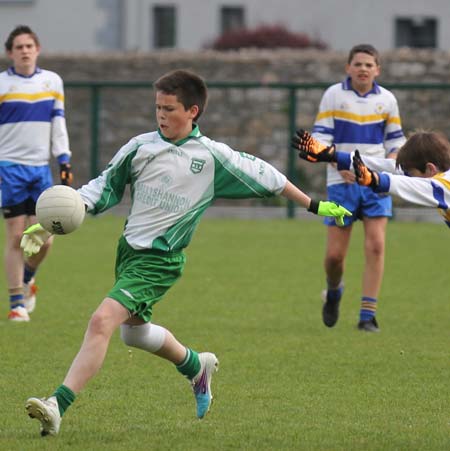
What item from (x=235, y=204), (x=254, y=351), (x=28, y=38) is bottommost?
(x=235, y=204)

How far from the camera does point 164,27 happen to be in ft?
134

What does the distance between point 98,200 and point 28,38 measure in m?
4.11

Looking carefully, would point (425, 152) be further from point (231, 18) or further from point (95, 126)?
point (231, 18)

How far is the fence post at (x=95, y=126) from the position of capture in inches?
845

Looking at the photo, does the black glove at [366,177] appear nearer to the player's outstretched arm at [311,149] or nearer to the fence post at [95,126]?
the player's outstretched arm at [311,149]

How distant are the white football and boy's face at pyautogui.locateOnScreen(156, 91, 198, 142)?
1.95 feet

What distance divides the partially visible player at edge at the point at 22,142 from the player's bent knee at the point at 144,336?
156 inches

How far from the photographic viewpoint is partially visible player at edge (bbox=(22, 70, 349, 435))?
712cm

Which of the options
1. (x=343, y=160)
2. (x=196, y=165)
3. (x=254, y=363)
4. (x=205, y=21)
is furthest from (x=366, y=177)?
(x=205, y=21)

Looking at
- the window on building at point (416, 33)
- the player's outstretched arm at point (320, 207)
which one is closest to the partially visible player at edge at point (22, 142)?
the player's outstretched arm at point (320, 207)

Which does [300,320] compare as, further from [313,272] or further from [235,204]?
[235,204]

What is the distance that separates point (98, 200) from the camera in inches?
281

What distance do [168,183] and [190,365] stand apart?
1027mm

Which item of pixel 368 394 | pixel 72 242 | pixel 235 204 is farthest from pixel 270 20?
pixel 368 394
